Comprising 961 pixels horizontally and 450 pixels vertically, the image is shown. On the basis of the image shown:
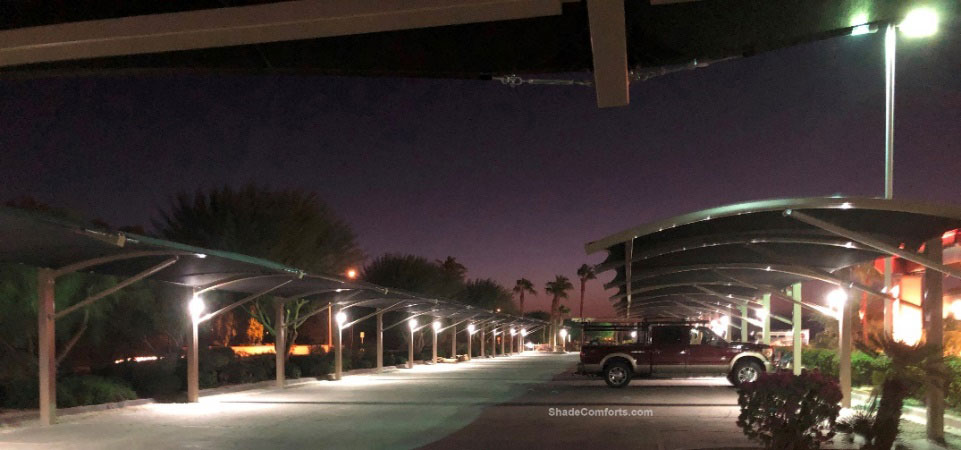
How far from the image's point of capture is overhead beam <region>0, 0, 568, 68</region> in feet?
11.3

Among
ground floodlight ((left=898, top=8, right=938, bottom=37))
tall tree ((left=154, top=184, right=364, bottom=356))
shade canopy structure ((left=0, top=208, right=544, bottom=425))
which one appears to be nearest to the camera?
ground floodlight ((left=898, top=8, right=938, bottom=37))

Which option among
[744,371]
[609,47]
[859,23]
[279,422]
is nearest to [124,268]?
[279,422]

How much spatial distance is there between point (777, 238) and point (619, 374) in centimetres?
1242

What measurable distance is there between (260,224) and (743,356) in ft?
67.8

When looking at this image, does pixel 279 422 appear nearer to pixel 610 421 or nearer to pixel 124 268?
pixel 124 268

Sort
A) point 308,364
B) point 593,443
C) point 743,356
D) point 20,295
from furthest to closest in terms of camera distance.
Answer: point 308,364 → point 743,356 → point 20,295 → point 593,443

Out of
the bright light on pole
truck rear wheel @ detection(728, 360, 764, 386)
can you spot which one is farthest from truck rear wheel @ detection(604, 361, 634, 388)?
the bright light on pole

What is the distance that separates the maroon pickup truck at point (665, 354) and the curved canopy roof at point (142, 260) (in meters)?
7.36

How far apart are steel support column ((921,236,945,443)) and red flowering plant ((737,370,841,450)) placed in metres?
3.39

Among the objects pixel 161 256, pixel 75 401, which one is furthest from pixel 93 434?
pixel 75 401

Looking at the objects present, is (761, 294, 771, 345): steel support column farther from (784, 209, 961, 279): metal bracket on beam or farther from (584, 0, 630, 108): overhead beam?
(584, 0, 630, 108): overhead beam

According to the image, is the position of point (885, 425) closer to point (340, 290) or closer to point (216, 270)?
point (216, 270)

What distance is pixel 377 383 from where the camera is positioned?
1250 inches

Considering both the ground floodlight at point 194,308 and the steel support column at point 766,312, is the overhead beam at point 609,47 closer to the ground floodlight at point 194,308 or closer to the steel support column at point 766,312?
the ground floodlight at point 194,308
